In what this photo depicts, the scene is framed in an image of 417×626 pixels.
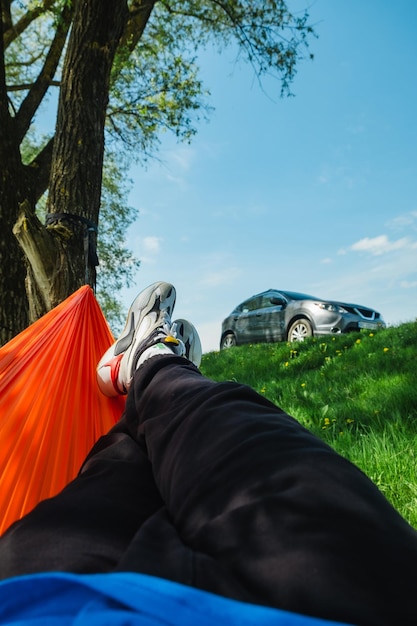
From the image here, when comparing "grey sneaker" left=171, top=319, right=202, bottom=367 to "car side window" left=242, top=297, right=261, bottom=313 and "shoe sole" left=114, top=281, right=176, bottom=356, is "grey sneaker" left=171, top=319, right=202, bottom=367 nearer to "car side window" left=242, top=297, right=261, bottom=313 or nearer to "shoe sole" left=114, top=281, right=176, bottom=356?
"shoe sole" left=114, top=281, right=176, bottom=356

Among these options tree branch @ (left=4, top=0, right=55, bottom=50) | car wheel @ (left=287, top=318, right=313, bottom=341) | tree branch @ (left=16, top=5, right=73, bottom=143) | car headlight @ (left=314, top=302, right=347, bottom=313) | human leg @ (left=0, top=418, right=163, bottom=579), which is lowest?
human leg @ (left=0, top=418, right=163, bottom=579)

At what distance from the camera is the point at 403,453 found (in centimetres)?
178

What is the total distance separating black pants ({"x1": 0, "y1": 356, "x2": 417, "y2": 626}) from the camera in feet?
1.53

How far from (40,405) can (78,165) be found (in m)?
1.70

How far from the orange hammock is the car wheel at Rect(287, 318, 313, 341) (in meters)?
5.71

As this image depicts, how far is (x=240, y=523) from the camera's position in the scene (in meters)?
0.55

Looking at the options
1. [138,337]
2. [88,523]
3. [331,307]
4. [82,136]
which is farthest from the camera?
[331,307]

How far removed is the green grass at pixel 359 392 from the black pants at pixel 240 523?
0.97m

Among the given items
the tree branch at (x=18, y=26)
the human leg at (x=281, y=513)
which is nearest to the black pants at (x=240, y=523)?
the human leg at (x=281, y=513)

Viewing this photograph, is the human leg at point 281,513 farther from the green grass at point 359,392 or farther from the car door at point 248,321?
the car door at point 248,321

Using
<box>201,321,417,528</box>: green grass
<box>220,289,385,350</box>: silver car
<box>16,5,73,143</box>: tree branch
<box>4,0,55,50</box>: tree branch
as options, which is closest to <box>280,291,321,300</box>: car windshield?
<box>220,289,385,350</box>: silver car

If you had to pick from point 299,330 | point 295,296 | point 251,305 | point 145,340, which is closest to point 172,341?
point 145,340

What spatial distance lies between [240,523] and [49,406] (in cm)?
85

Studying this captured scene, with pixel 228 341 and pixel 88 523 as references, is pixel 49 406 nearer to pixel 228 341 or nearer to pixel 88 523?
pixel 88 523
